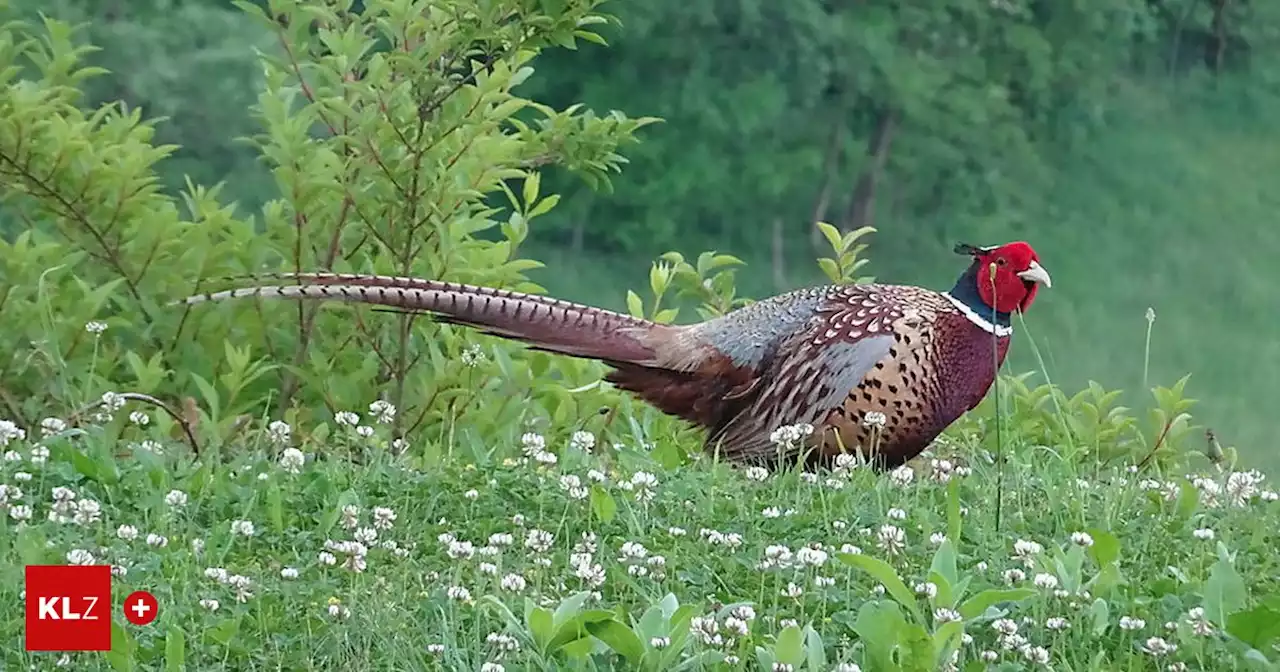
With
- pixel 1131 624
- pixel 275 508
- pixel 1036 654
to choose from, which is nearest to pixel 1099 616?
pixel 1131 624

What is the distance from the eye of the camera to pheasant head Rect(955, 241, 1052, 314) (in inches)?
152

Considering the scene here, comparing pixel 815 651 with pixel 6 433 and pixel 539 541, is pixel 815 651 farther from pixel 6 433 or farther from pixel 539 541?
pixel 6 433

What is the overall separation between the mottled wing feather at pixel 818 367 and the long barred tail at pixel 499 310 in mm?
284

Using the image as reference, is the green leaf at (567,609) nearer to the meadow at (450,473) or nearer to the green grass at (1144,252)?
the meadow at (450,473)

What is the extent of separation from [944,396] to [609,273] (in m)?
8.20

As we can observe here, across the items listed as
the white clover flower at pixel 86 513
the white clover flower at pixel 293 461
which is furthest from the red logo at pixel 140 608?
the white clover flower at pixel 293 461

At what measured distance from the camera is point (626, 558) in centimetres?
250

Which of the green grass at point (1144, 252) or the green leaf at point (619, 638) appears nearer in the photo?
the green leaf at point (619, 638)

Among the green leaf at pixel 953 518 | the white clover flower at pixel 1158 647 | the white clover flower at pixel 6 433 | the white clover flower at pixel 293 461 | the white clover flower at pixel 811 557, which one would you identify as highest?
the white clover flower at pixel 1158 647

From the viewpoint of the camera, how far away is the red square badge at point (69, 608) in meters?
2.14

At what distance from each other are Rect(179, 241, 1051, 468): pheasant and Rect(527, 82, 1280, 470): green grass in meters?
6.17

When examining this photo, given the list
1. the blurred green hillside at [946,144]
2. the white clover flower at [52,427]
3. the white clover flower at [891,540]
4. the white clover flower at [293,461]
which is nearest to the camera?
the white clover flower at [891,540]

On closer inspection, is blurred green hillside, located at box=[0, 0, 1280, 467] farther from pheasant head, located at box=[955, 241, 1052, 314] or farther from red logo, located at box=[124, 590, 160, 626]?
red logo, located at box=[124, 590, 160, 626]

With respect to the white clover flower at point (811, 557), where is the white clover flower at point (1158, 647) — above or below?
above
